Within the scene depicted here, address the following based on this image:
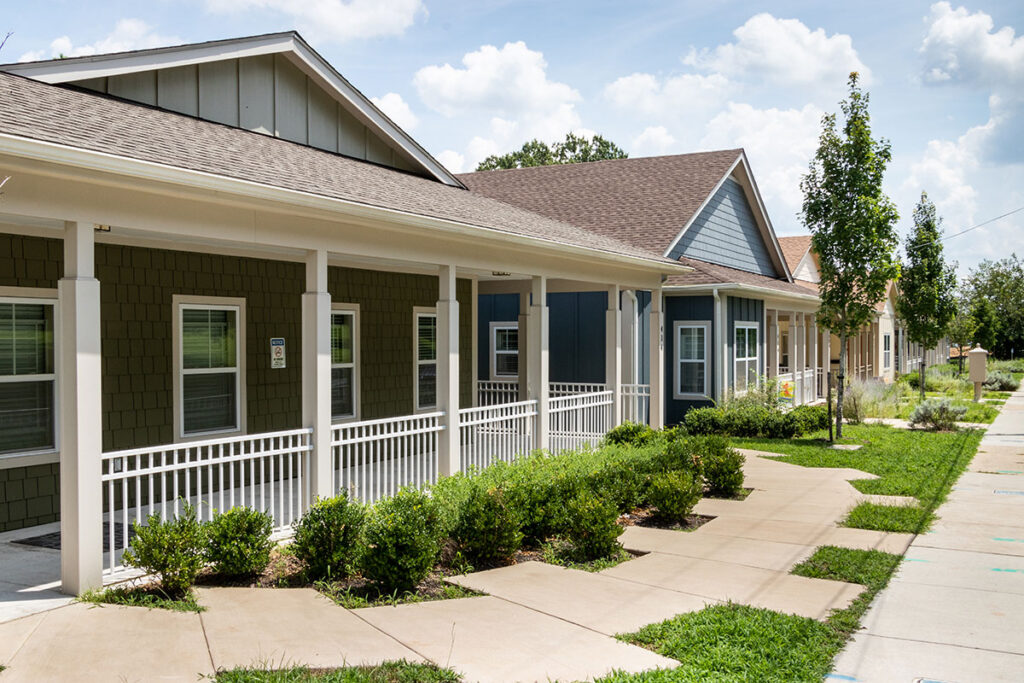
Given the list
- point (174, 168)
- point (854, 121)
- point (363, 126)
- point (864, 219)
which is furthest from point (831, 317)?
point (174, 168)

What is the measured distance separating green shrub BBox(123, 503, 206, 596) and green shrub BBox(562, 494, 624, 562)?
3.47 m

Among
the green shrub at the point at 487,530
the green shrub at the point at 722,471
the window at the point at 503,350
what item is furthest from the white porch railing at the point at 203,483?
the window at the point at 503,350

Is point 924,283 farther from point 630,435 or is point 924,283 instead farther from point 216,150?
point 216,150

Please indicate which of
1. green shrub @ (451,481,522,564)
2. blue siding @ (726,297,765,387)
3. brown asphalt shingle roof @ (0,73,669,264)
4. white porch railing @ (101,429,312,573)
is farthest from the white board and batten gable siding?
blue siding @ (726,297,765,387)

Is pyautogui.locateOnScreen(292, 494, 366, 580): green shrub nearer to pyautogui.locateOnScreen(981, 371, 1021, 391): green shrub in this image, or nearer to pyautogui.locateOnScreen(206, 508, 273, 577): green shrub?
pyautogui.locateOnScreen(206, 508, 273, 577): green shrub

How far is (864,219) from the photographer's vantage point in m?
16.4

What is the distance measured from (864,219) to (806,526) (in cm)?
894

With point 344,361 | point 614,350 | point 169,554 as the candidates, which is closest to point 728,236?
point 614,350

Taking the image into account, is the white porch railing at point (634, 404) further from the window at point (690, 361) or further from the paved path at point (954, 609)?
the paved path at point (954, 609)

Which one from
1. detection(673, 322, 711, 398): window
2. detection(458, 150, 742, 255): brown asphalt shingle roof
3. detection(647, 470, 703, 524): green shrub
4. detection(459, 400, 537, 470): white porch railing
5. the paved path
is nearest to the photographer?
the paved path

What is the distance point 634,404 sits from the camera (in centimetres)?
1603

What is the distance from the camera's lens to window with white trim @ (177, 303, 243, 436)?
1052cm

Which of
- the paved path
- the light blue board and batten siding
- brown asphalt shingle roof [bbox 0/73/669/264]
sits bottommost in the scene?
the paved path

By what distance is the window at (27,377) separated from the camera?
28.6 feet
